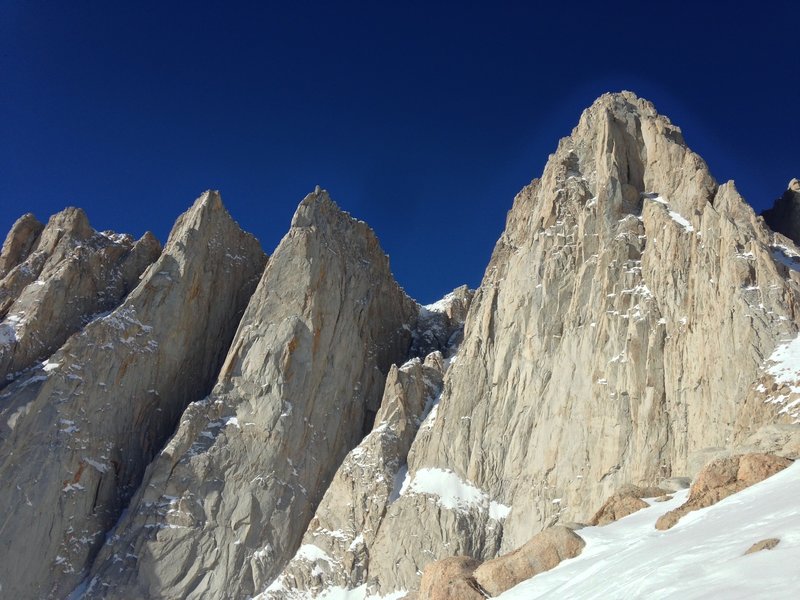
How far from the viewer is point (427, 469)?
57219mm

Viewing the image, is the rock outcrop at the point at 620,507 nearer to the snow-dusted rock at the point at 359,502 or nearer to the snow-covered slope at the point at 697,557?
the snow-covered slope at the point at 697,557

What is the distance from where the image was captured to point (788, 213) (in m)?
63.5

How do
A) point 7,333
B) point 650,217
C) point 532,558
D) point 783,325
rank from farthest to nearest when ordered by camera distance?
point 7,333
point 650,217
point 783,325
point 532,558

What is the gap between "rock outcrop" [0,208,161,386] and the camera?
65625 mm

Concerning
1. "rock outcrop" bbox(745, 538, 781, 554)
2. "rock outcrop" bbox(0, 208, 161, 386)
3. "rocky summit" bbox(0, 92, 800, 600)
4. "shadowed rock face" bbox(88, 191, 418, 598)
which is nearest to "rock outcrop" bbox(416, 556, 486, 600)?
"rock outcrop" bbox(745, 538, 781, 554)

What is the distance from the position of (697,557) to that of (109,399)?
5632 cm

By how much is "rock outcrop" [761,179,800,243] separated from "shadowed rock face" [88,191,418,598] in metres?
34.7

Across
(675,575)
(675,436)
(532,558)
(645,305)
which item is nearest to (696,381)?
(675,436)

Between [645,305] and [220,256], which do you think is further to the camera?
[220,256]

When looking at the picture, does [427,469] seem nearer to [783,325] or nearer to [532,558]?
[783,325]

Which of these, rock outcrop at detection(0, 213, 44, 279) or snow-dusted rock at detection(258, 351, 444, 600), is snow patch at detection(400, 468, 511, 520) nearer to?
snow-dusted rock at detection(258, 351, 444, 600)

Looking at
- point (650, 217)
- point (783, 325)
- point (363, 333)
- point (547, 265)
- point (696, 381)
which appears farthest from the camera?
point (363, 333)

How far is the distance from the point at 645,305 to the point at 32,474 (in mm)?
44657

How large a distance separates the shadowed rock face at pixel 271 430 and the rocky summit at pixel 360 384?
0.18 meters
